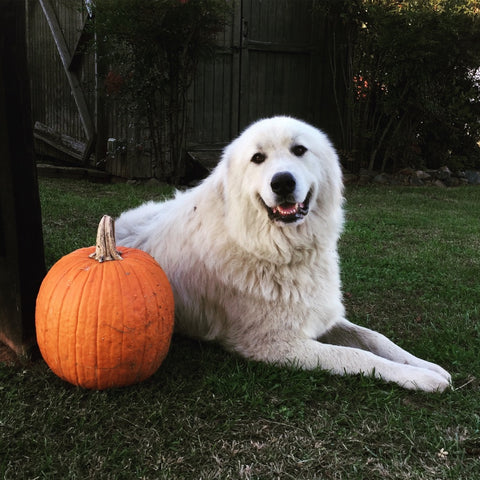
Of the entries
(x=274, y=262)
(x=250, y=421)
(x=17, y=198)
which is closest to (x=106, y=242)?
(x=17, y=198)

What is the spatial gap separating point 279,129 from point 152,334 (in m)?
1.14

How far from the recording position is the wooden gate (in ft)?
27.8

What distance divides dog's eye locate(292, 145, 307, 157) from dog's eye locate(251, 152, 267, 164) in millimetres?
146

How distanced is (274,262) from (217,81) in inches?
259

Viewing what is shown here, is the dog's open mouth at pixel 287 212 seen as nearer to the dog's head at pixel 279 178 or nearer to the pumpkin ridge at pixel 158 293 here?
the dog's head at pixel 279 178

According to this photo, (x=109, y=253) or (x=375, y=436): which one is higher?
(x=109, y=253)

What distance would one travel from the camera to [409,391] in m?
2.25

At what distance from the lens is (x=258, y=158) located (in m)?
2.54

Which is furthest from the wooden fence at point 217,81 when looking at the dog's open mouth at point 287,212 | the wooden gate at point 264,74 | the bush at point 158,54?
the dog's open mouth at point 287,212

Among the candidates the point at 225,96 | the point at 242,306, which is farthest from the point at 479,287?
the point at 225,96

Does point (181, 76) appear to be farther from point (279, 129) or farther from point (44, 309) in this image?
point (44, 309)

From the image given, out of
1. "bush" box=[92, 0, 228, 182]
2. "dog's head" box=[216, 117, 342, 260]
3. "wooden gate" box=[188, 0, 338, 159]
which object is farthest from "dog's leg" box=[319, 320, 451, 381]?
"wooden gate" box=[188, 0, 338, 159]

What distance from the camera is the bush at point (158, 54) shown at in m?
6.16

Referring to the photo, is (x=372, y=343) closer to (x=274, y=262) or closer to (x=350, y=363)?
(x=350, y=363)
